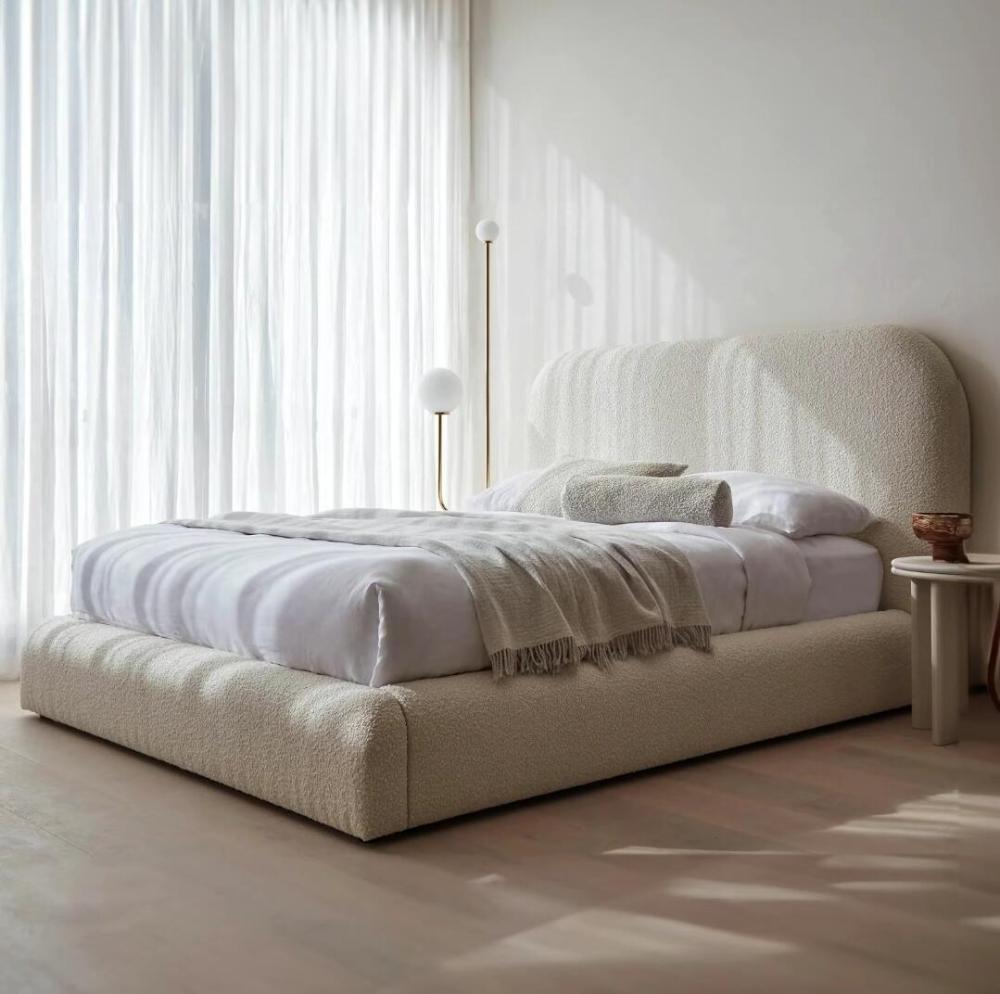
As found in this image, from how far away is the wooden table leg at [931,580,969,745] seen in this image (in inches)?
123

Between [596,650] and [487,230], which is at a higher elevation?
[487,230]

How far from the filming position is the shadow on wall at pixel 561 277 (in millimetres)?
4719

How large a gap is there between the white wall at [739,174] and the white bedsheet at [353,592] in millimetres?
740

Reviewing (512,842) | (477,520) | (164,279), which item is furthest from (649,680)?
(164,279)

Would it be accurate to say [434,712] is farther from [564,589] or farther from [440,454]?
[440,454]

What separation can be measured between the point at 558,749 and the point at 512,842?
32 cm

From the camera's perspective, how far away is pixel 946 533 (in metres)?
3.14

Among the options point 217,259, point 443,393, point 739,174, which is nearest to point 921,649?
point 739,174

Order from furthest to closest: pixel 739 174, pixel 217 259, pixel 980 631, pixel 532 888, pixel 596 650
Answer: pixel 217 259, pixel 739 174, pixel 980 631, pixel 596 650, pixel 532 888

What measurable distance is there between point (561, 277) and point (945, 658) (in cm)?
260

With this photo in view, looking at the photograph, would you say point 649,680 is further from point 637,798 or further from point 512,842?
point 512,842

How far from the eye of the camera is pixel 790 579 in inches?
133

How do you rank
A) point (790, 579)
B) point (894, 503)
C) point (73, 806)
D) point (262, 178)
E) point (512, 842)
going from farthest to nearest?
1. point (262, 178)
2. point (894, 503)
3. point (790, 579)
4. point (73, 806)
5. point (512, 842)

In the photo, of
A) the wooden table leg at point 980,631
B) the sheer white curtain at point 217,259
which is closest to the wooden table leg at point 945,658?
the wooden table leg at point 980,631
